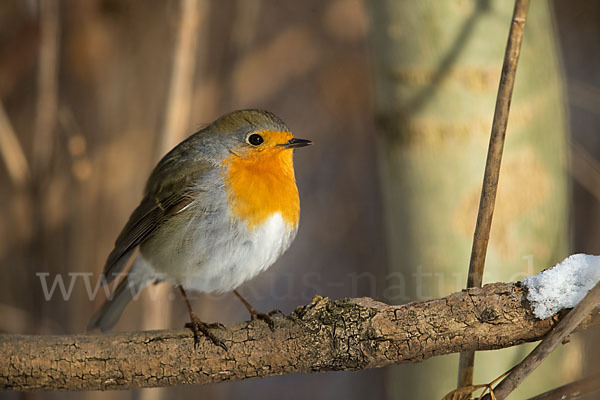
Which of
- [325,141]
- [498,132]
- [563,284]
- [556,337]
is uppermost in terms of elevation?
[325,141]

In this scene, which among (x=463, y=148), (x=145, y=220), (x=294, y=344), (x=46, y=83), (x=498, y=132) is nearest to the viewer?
(x=498, y=132)

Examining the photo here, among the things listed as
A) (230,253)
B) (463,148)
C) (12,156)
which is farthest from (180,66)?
(463,148)

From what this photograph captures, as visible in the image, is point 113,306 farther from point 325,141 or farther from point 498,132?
point 325,141

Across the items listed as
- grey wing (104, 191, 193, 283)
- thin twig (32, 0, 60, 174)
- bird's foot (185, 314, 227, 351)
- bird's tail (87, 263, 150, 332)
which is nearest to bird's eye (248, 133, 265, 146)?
grey wing (104, 191, 193, 283)

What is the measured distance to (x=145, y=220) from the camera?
222 cm

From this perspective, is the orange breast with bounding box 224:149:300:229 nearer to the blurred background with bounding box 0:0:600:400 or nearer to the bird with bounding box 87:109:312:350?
the bird with bounding box 87:109:312:350

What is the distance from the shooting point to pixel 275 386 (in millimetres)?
4172

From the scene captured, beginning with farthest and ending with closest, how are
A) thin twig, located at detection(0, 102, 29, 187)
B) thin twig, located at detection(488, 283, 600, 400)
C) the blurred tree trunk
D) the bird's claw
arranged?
thin twig, located at detection(0, 102, 29, 187) < the blurred tree trunk < the bird's claw < thin twig, located at detection(488, 283, 600, 400)

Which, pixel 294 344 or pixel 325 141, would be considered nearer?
pixel 294 344

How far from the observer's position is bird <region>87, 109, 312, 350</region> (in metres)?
1.97

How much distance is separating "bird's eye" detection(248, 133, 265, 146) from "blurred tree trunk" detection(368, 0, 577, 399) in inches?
17.5

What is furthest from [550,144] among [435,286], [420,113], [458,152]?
[435,286]

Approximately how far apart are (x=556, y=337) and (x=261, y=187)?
107 cm

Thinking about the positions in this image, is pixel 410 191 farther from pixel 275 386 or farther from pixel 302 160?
pixel 275 386
